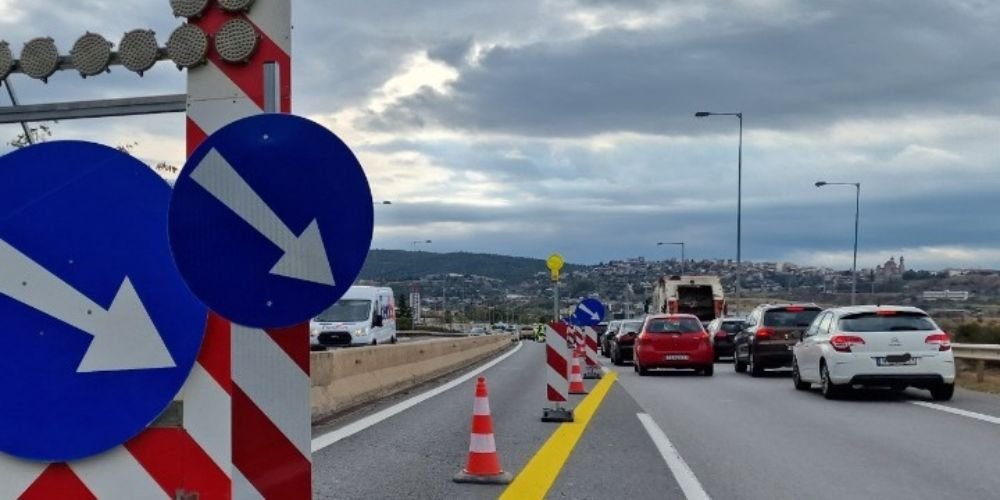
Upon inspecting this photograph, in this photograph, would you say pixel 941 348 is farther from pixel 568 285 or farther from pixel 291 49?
pixel 568 285

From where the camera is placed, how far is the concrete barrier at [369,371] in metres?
14.5

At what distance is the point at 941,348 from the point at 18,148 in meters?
16.6

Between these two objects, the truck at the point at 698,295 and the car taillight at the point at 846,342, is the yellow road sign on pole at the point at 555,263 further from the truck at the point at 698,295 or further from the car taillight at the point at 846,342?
the truck at the point at 698,295

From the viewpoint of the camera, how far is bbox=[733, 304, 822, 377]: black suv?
1004 inches

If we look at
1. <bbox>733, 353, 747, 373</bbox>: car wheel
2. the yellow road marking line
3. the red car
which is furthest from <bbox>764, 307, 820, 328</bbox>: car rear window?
the yellow road marking line

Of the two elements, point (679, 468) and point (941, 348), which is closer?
point (679, 468)

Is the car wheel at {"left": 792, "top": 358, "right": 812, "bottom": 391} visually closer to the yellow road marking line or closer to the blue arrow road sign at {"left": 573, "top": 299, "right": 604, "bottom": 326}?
the blue arrow road sign at {"left": 573, "top": 299, "right": 604, "bottom": 326}

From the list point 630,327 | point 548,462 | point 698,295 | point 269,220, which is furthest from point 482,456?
point 698,295

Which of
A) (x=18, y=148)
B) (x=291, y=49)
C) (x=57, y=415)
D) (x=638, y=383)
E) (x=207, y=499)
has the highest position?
(x=291, y=49)

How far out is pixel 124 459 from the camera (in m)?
3.45

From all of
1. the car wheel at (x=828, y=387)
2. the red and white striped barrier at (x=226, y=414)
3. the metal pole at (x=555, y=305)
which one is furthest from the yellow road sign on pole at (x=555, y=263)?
the red and white striped barrier at (x=226, y=414)

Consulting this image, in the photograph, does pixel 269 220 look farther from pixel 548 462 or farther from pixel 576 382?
pixel 576 382

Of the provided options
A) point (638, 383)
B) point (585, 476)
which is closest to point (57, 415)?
point (585, 476)

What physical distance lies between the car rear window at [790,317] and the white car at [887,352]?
6.97m
